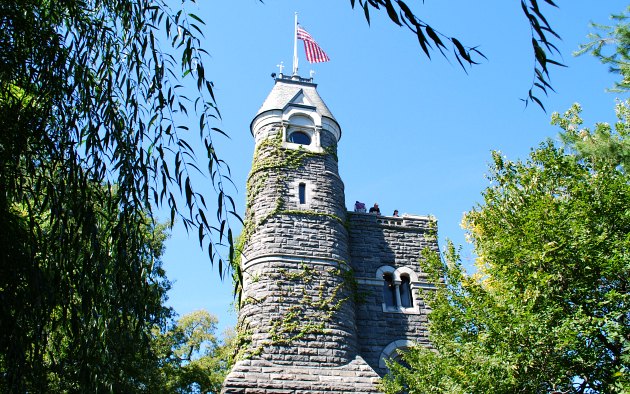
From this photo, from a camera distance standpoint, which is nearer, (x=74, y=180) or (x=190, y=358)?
(x=74, y=180)

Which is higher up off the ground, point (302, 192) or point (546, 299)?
point (302, 192)

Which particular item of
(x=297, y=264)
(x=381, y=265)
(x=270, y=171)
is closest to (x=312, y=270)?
(x=297, y=264)

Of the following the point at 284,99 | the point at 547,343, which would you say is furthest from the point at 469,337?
the point at 284,99

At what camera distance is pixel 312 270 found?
13.1m

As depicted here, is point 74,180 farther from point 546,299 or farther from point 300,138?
point 300,138

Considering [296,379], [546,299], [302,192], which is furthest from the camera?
[302,192]

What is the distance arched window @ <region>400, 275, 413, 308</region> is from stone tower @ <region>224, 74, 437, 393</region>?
0.10 feet

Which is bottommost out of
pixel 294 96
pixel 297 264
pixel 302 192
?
pixel 297 264

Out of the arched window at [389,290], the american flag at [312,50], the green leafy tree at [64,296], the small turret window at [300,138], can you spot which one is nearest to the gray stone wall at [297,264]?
the small turret window at [300,138]

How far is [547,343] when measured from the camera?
8.10 meters

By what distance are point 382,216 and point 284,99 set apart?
4480 mm

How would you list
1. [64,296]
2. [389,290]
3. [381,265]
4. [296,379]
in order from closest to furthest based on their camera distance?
[64,296]
[296,379]
[389,290]
[381,265]

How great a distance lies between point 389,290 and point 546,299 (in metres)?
6.32

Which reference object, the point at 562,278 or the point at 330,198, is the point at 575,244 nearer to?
the point at 562,278
